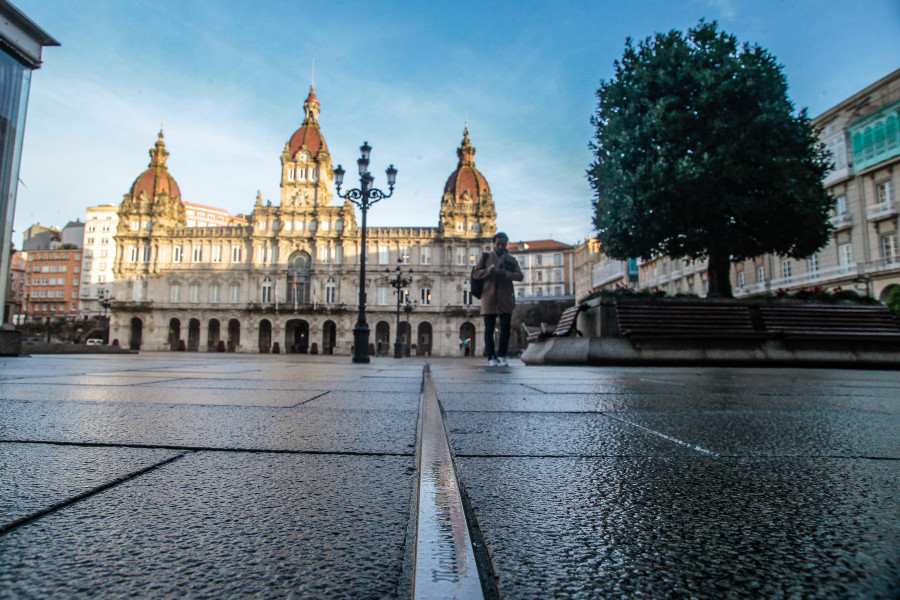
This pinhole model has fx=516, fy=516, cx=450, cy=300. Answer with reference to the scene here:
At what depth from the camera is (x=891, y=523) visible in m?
0.84

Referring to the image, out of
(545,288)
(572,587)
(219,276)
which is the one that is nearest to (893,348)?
(572,587)

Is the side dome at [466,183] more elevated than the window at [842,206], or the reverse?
the side dome at [466,183]

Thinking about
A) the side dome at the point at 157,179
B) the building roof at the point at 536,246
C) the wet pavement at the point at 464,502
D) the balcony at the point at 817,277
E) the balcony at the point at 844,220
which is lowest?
the wet pavement at the point at 464,502

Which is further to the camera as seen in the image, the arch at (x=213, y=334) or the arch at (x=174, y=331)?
the arch at (x=174, y=331)

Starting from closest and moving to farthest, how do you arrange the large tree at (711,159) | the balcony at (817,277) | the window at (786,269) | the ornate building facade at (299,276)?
the large tree at (711,159), the balcony at (817,277), the window at (786,269), the ornate building facade at (299,276)

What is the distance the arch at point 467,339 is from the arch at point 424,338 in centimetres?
292

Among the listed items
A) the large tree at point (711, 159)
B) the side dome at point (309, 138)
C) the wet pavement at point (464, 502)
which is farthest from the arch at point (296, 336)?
the wet pavement at point (464, 502)

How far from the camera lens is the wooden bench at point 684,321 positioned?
343 inches

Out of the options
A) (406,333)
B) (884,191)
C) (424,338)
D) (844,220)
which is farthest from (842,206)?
(406,333)

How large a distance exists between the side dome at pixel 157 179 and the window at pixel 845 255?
184 feet

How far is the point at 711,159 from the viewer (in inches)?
435

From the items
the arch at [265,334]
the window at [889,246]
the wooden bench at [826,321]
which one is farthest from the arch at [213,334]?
the window at [889,246]

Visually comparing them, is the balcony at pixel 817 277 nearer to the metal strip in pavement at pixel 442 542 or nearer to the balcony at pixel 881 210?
the balcony at pixel 881 210

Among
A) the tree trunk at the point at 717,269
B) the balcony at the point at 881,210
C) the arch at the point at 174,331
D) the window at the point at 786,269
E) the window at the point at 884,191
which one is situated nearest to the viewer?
the tree trunk at the point at 717,269
